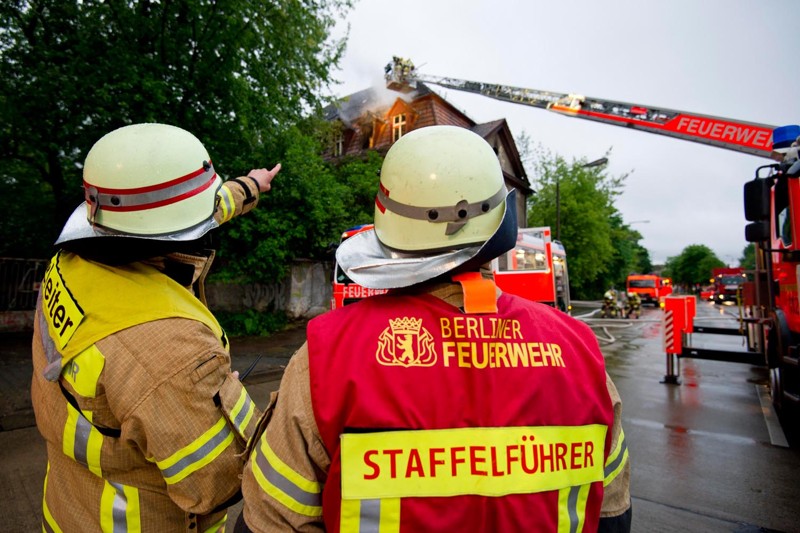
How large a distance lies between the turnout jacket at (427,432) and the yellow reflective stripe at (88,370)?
18.8 inches

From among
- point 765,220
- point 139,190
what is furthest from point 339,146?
point 139,190

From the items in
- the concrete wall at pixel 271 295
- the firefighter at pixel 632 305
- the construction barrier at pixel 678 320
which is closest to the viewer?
the construction barrier at pixel 678 320

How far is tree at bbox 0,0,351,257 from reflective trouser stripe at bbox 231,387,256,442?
774 centimetres

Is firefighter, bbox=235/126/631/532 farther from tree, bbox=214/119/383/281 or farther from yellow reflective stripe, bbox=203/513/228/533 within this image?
tree, bbox=214/119/383/281

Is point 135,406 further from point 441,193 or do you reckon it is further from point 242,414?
point 441,193

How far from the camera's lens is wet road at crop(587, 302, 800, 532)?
3.23m

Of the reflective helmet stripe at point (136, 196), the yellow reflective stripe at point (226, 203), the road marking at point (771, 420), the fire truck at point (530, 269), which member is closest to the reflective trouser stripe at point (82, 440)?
the reflective helmet stripe at point (136, 196)

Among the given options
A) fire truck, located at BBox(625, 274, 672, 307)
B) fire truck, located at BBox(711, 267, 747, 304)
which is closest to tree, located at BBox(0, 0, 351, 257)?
fire truck, located at BBox(625, 274, 672, 307)

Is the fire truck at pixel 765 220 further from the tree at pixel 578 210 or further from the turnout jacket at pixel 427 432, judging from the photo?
the tree at pixel 578 210

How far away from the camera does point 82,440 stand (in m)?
1.19

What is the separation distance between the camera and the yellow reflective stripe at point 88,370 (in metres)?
1.15

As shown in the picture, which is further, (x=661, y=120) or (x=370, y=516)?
(x=661, y=120)

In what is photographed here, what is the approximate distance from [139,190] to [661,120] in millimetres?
9966

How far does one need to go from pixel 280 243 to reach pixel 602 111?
8360 mm
